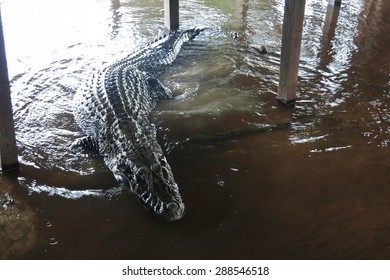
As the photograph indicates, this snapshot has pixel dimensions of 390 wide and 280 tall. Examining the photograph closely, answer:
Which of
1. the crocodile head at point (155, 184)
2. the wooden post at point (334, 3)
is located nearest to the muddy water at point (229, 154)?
the crocodile head at point (155, 184)

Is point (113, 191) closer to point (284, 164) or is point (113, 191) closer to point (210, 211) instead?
point (210, 211)

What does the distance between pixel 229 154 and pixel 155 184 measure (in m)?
0.85

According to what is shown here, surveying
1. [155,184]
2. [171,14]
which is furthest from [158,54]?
[155,184]

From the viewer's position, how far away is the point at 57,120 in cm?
415

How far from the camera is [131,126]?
3.56 metres

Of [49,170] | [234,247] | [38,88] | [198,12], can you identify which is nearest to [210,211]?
[234,247]

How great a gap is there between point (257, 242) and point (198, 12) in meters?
6.39

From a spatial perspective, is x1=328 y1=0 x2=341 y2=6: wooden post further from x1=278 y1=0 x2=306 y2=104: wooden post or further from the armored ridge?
x1=278 y1=0 x2=306 y2=104: wooden post

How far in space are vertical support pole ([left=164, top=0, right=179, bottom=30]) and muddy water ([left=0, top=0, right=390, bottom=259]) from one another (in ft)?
2.18

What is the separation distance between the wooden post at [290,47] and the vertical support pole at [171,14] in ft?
10.5

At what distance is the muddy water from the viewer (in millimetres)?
2650

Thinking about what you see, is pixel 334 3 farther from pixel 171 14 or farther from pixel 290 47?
pixel 290 47

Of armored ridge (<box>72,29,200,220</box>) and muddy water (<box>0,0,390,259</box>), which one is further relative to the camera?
armored ridge (<box>72,29,200,220</box>)

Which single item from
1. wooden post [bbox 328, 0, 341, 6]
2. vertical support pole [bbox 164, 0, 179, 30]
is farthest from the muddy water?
wooden post [bbox 328, 0, 341, 6]
